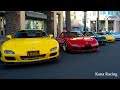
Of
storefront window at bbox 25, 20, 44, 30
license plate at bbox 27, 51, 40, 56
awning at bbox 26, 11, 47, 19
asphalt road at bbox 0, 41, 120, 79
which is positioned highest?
awning at bbox 26, 11, 47, 19

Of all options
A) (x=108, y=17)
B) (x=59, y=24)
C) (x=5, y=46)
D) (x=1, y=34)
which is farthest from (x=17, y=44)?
(x=108, y=17)

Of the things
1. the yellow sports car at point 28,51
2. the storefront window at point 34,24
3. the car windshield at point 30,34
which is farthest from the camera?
the storefront window at point 34,24

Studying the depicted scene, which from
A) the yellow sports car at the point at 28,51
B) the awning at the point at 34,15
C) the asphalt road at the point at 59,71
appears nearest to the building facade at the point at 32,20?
the awning at the point at 34,15

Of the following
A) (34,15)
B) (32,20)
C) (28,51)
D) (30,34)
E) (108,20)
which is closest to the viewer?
(28,51)

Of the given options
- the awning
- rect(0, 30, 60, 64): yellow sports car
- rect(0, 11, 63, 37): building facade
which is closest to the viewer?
rect(0, 30, 60, 64): yellow sports car

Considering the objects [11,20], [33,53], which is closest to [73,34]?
[11,20]

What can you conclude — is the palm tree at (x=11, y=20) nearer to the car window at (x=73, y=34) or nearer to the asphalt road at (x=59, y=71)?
the car window at (x=73, y=34)

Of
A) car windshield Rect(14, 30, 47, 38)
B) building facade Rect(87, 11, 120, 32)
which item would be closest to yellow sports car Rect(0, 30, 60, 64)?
car windshield Rect(14, 30, 47, 38)

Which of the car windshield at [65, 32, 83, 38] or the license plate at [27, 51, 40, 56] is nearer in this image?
the license plate at [27, 51, 40, 56]

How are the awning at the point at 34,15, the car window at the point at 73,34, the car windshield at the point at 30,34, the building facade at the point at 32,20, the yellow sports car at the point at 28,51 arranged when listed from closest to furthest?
the yellow sports car at the point at 28,51
the car windshield at the point at 30,34
the car window at the point at 73,34
the building facade at the point at 32,20
the awning at the point at 34,15

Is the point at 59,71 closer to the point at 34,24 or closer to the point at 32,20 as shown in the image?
the point at 32,20

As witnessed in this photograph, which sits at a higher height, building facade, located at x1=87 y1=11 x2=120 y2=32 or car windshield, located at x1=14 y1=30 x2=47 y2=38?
building facade, located at x1=87 y1=11 x2=120 y2=32

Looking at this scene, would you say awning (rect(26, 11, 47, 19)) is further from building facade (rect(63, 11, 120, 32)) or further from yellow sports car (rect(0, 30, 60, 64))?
building facade (rect(63, 11, 120, 32))

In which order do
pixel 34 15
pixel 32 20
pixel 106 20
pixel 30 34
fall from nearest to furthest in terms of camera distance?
pixel 30 34, pixel 34 15, pixel 32 20, pixel 106 20
